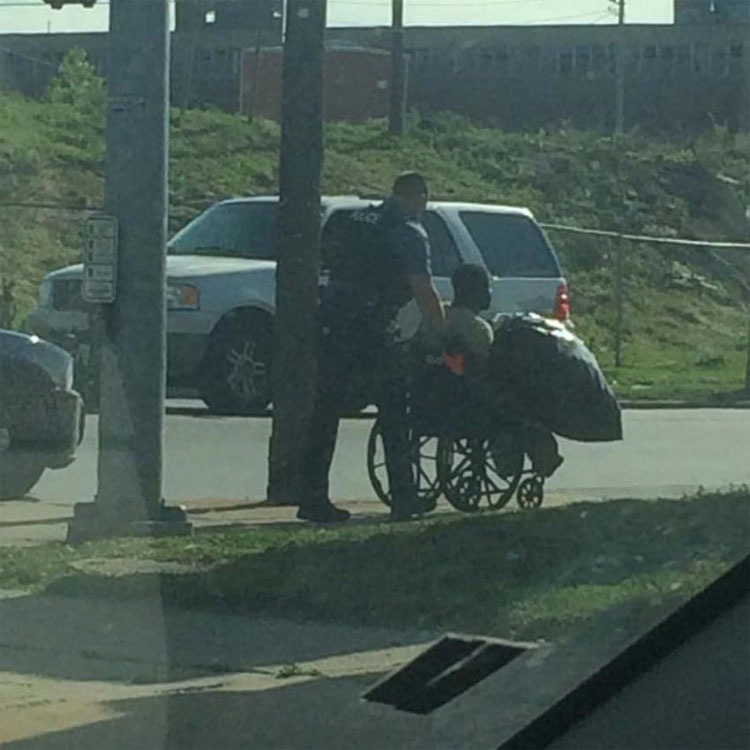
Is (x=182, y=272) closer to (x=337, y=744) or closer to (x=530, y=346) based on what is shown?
(x=530, y=346)

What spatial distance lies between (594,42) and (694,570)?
208cm

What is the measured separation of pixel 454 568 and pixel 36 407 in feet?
10.3

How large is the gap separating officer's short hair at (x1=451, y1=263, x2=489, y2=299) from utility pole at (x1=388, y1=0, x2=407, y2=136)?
101cm

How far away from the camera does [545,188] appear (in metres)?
10.2

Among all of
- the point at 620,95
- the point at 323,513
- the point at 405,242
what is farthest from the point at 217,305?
the point at 620,95

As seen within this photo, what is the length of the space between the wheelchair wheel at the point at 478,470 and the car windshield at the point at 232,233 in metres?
2.24

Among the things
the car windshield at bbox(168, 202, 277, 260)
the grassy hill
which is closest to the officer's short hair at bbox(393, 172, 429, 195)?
the grassy hill

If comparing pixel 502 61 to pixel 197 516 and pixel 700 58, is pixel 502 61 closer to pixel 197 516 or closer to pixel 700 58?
pixel 700 58

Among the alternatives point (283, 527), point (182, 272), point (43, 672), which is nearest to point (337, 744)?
point (43, 672)

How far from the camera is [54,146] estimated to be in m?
13.5

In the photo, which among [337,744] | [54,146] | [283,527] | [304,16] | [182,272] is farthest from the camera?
[54,146]

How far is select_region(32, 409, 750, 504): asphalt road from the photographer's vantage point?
36.8 feet

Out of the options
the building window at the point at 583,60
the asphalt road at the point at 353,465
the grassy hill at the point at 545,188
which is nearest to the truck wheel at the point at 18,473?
the asphalt road at the point at 353,465

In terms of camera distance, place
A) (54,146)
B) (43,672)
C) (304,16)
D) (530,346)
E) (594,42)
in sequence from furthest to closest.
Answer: (54,146) < (304,16) < (530,346) < (594,42) < (43,672)
